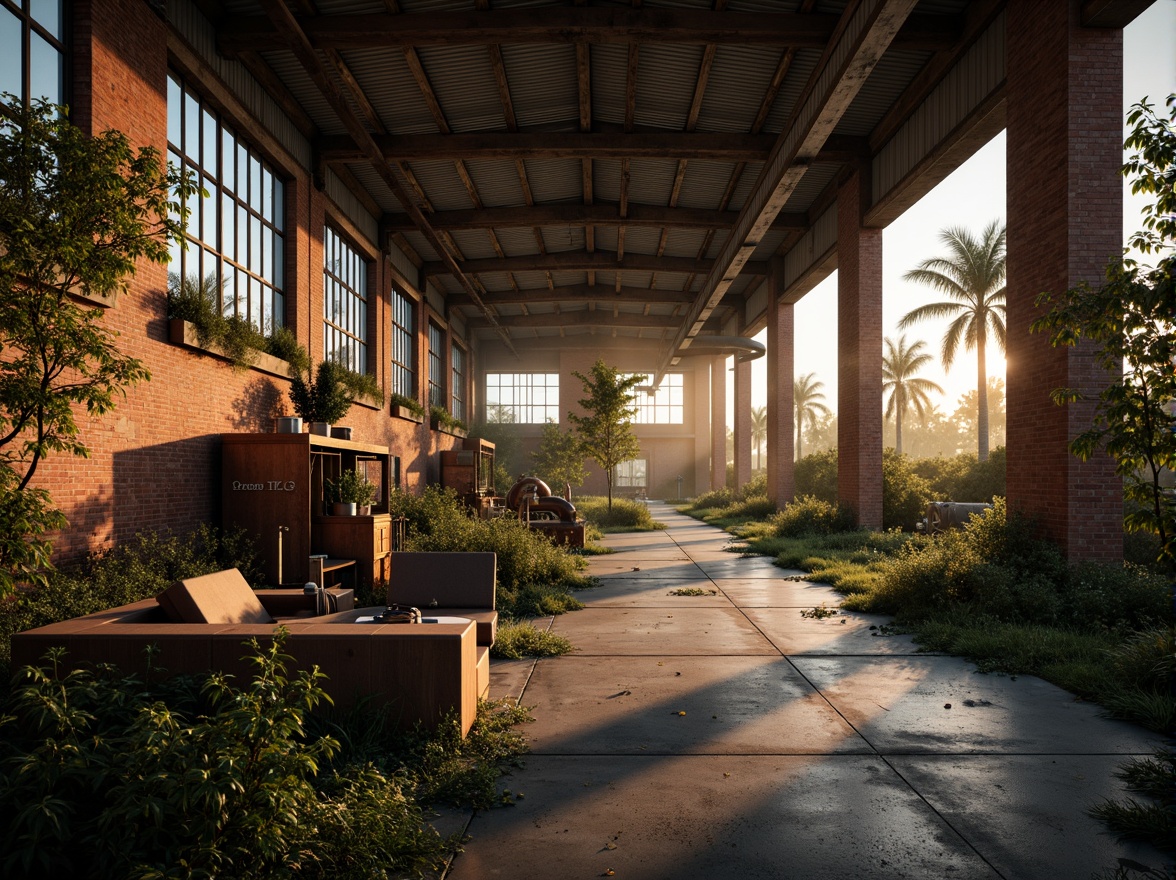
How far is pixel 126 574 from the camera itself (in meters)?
6.89

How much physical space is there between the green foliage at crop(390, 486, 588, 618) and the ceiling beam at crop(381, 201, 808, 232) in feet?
26.6

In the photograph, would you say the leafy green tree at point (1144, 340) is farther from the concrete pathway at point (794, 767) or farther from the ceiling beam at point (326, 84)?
the ceiling beam at point (326, 84)

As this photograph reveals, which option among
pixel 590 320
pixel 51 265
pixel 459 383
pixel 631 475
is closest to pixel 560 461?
pixel 459 383

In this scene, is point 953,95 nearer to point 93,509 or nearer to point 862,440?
point 862,440

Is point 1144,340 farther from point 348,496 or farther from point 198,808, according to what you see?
point 348,496

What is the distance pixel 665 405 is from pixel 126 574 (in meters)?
34.8

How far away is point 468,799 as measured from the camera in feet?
11.6

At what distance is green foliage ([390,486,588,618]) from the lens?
338 inches

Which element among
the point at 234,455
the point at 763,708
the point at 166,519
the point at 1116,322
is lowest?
the point at 763,708

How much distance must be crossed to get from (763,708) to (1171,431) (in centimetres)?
285

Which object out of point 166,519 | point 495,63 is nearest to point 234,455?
point 166,519

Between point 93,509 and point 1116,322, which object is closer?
point 1116,322

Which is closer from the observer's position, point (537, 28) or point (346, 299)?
point (537, 28)

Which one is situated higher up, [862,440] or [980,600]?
[862,440]
